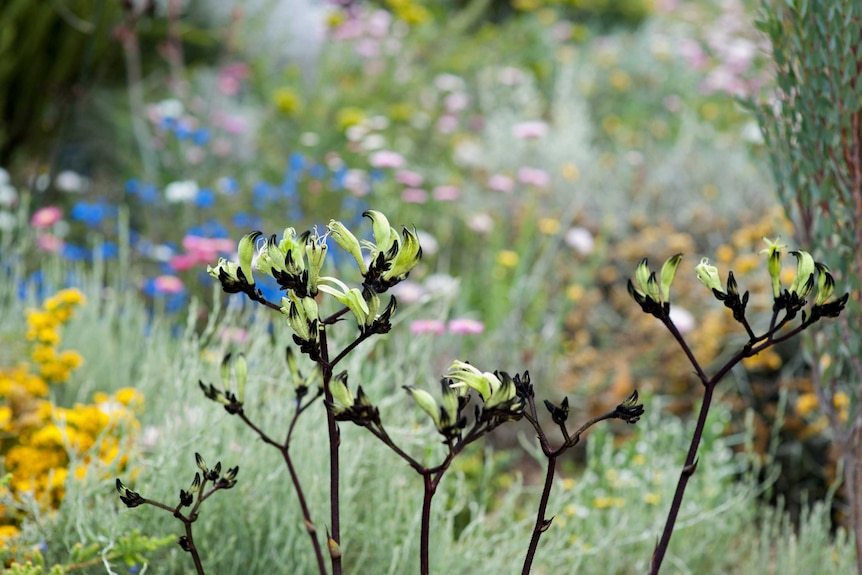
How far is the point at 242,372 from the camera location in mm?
1233

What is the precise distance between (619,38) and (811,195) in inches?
296

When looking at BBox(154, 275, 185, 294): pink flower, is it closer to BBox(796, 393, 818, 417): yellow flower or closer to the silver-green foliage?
the silver-green foliage

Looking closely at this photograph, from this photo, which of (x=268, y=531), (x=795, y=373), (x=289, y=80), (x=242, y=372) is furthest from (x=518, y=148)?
(x=242, y=372)

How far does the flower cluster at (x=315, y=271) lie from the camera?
989mm

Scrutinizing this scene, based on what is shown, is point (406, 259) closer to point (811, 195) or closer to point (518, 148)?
point (811, 195)

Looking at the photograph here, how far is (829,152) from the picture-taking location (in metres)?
1.81

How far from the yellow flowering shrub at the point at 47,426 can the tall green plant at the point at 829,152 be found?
4.92 feet

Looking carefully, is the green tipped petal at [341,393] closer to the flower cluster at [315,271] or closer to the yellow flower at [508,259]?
the flower cluster at [315,271]

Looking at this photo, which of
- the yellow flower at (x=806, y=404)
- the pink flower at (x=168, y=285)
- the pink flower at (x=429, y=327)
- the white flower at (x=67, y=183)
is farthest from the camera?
the white flower at (x=67, y=183)

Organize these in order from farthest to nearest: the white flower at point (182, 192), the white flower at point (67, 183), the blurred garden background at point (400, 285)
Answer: the white flower at point (67, 183)
the white flower at point (182, 192)
the blurred garden background at point (400, 285)

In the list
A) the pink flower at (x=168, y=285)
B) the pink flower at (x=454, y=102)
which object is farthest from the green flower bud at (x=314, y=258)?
A: the pink flower at (x=454, y=102)

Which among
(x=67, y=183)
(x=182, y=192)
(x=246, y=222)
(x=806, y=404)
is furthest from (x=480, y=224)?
(x=67, y=183)

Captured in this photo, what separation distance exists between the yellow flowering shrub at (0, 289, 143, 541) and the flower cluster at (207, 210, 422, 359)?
0.98 m

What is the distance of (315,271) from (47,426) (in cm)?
143
